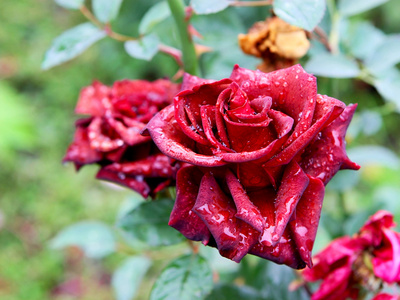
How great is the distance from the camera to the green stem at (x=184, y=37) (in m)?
0.50

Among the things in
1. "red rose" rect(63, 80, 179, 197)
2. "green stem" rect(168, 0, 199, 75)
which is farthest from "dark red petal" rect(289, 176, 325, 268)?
"green stem" rect(168, 0, 199, 75)

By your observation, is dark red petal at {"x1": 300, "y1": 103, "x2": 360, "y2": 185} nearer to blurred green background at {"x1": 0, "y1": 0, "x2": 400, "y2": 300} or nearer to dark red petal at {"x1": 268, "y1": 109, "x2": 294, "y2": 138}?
dark red petal at {"x1": 268, "y1": 109, "x2": 294, "y2": 138}

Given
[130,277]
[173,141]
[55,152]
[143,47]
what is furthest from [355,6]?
[55,152]

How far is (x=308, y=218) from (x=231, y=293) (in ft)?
1.03

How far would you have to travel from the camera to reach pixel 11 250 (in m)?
1.75

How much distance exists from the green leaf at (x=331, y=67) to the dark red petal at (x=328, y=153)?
0.15 meters

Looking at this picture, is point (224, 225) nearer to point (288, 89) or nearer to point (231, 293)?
point (288, 89)

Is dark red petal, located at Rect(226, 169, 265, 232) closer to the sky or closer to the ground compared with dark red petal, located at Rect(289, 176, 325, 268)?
closer to the sky

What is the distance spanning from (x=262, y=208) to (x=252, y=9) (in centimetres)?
61

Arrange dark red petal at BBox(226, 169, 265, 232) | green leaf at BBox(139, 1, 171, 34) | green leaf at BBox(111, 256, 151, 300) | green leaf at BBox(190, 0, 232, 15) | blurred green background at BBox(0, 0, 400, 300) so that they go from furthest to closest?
blurred green background at BBox(0, 0, 400, 300), green leaf at BBox(111, 256, 151, 300), green leaf at BBox(139, 1, 171, 34), green leaf at BBox(190, 0, 232, 15), dark red petal at BBox(226, 169, 265, 232)

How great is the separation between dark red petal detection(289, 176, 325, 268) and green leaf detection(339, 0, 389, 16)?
373 millimetres

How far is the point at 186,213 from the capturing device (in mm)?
369

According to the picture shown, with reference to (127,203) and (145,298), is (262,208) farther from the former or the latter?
(145,298)

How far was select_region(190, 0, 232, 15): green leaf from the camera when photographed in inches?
17.9
